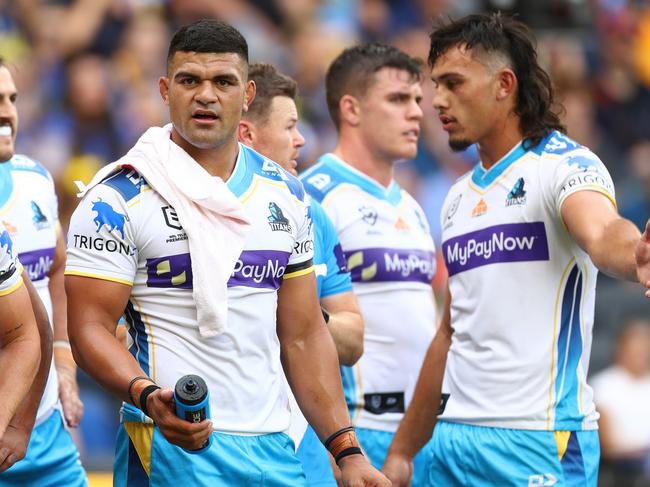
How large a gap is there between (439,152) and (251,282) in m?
8.65

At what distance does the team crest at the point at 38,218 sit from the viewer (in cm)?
634

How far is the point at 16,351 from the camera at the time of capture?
481cm

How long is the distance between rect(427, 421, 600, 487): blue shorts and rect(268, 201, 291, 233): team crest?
1433 millimetres

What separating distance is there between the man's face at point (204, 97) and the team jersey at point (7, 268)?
76cm

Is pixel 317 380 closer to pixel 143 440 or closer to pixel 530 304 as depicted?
pixel 143 440

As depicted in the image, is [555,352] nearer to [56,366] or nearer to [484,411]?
[484,411]

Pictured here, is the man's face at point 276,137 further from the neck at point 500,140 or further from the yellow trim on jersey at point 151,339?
the yellow trim on jersey at point 151,339

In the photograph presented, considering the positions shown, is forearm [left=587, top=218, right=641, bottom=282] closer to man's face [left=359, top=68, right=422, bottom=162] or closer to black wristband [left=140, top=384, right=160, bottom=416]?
black wristband [left=140, top=384, right=160, bottom=416]

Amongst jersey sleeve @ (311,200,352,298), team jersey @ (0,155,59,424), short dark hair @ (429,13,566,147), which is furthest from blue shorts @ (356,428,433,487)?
short dark hair @ (429,13,566,147)

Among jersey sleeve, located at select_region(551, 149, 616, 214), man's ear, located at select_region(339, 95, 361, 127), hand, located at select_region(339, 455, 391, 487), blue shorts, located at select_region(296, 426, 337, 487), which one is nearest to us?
hand, located at select_region(339, 455, 391, 487)

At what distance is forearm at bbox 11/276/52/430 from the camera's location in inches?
197

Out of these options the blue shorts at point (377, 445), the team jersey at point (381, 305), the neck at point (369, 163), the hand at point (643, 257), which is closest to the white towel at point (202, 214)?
the hand at point (643, 257)

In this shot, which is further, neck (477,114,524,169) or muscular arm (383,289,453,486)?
muscular arm (383,289,453,486)

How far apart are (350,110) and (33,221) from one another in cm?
219
